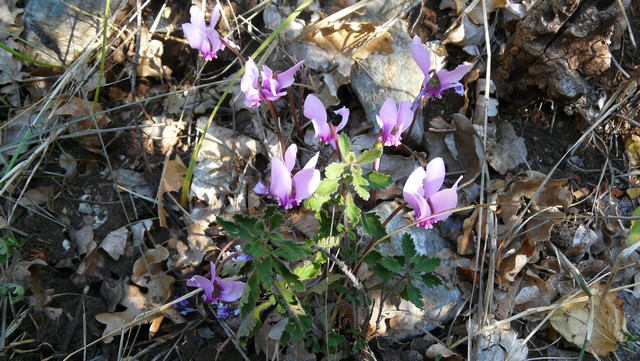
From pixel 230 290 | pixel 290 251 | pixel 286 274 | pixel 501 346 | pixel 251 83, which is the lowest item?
pixel 501 346

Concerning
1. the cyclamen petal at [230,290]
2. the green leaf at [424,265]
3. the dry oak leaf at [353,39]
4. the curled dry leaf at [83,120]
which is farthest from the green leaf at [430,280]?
the curled dry leaf at [83,120]

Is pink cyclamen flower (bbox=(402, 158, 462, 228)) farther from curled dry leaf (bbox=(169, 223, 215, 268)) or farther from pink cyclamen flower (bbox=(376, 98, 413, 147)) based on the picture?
curled dry leaf (bbox=(169, 223, 215, 268))

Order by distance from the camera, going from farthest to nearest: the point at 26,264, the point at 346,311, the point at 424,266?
the point at 26,264, the point at 346,311, the point at 424,266

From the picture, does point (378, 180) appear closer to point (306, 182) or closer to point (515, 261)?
point (306, 182)

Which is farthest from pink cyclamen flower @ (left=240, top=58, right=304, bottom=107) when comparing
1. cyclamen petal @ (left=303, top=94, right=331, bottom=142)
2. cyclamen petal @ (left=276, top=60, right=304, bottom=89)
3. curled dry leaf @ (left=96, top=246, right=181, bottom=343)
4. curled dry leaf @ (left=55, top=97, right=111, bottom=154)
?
curled dry leaf @ (left=55, top=97, right=111, bottom=154)

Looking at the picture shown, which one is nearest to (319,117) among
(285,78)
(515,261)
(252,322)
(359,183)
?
(285,78)

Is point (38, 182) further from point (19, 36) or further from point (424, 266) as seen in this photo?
point (424, 266)

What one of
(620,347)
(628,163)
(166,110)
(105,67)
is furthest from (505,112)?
(105,67)
